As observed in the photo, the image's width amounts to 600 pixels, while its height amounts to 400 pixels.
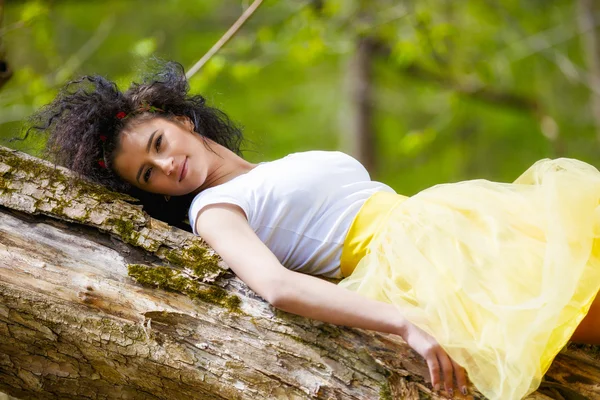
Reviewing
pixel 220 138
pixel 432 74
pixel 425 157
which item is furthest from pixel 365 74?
pixel 220 138

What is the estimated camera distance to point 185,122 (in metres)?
2.33

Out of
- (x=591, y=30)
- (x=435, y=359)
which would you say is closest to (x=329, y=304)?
(x=435, y=359)

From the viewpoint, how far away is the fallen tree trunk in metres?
1.72

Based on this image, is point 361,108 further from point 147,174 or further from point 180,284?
point 180,284

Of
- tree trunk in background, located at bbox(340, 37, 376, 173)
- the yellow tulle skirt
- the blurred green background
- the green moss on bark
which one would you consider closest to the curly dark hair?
the green moss on bark

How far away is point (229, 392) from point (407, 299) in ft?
1.83

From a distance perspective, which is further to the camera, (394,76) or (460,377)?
(394,76)

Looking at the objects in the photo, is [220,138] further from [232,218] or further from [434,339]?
[434,339]

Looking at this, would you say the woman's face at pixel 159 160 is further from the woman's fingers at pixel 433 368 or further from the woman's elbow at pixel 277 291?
the woman's fingers at pixel 433 368

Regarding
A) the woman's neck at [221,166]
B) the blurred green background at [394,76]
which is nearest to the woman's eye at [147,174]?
the woman's neck at [221,166]

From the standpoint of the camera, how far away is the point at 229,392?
1758 millimetres

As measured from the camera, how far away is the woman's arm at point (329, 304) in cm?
167

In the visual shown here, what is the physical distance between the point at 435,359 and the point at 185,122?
124 cm

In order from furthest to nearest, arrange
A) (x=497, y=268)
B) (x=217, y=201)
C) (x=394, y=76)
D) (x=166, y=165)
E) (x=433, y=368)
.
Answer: (x=394, y=76)
(x=166, y=165)
(x=217, y=201)
(x=497, y=268)
(x=433, y=368)
